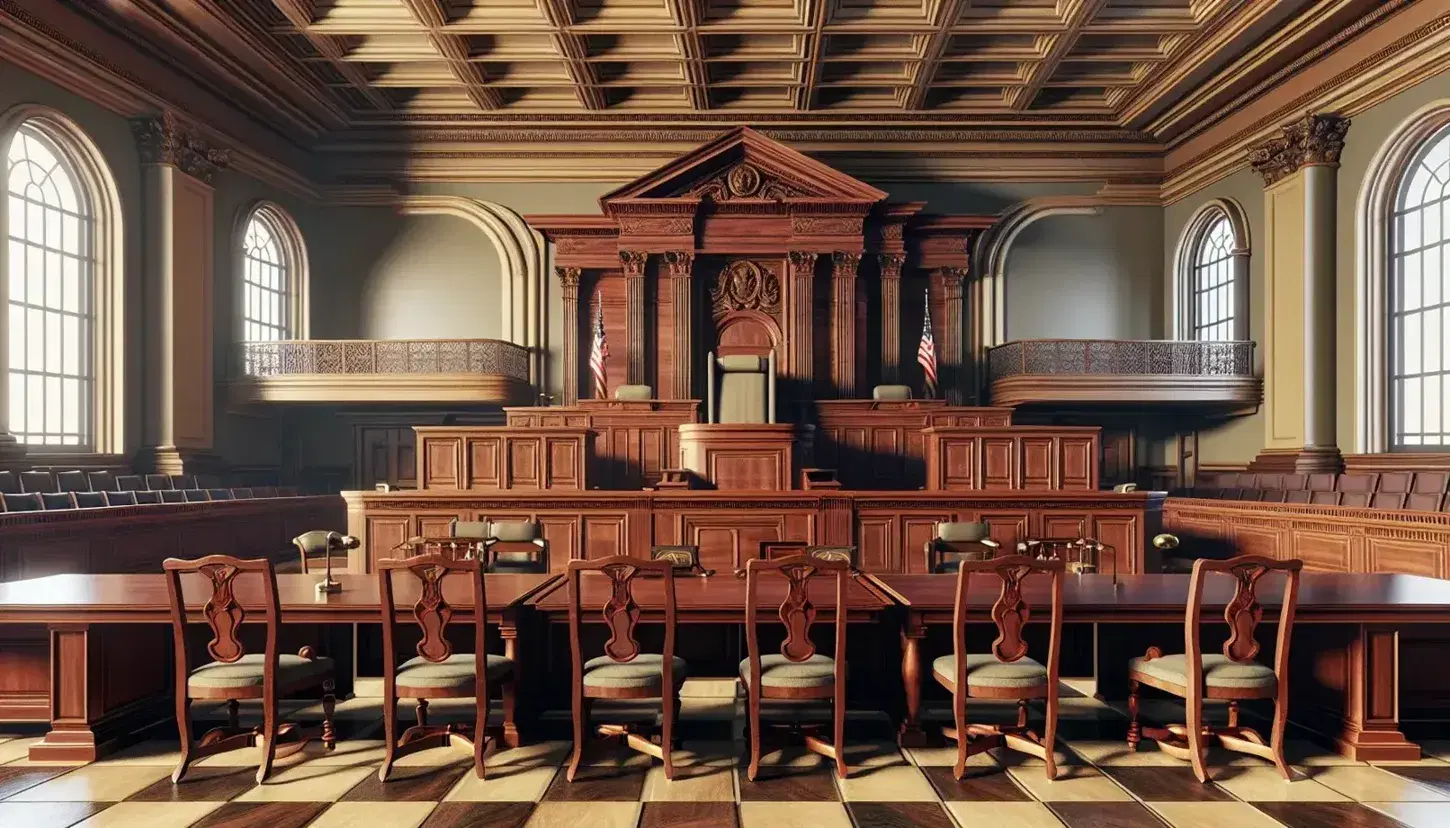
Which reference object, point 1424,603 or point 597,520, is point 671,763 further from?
point 597,520

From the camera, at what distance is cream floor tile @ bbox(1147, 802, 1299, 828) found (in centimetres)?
360

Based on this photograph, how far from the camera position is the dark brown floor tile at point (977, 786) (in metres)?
3.88

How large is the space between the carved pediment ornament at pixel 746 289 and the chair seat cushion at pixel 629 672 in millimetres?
10571

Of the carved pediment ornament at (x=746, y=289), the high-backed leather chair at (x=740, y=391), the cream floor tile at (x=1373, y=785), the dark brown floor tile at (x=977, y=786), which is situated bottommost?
the cream floor tile at (x=1373, y=785)

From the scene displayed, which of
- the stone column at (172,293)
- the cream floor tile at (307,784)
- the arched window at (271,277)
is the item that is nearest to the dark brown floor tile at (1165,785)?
the cream floor tile at (307,784)

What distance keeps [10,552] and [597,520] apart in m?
4.59

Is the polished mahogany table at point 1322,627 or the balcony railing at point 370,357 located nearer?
the polished mahogany table at point 1322,627

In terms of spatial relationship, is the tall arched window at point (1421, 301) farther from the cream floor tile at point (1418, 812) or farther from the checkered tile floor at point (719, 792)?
the cream floor tile at point (1418, 812)

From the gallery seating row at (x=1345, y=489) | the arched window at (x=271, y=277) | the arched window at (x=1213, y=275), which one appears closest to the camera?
the gallery seating row at (x=1345, y=489)

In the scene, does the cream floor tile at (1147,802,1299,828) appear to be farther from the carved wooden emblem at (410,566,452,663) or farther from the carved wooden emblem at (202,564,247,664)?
the carved wooden emblem at (202,564,247,664)

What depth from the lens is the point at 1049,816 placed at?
368cm

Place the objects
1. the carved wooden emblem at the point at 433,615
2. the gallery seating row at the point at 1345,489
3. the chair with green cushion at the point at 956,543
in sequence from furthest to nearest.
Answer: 1. the gallery seating row at the point at 1345,489
2. the chair with green cushion at the point at 956,543
3. the carved wooden emblem at the point at 433,615

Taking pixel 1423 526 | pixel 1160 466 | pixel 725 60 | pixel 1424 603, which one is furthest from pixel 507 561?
pixel 1160 466

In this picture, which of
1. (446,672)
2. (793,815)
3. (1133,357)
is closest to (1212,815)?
(793,815)
